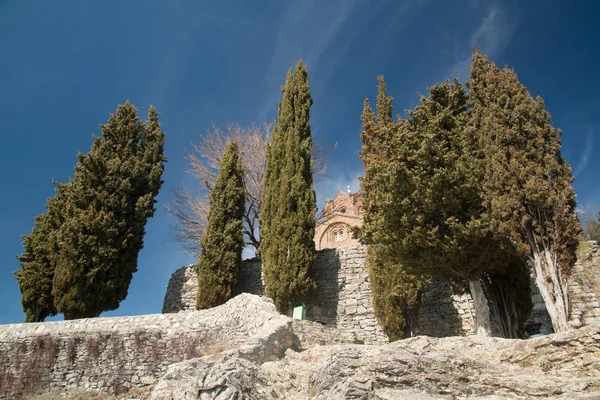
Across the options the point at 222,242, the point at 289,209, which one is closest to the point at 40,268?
the point at 222,242

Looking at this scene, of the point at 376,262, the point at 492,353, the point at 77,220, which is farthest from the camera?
the point at 77,220

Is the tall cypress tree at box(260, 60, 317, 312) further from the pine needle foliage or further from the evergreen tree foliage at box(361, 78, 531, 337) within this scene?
the pine needle foliage

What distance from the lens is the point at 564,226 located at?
8.38m

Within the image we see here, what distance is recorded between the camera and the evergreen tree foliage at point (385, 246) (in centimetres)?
1016

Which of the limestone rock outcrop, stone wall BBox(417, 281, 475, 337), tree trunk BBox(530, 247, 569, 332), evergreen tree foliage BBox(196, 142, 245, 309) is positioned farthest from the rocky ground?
evergreen tree foliage BBox(196, 142, 245, 309)

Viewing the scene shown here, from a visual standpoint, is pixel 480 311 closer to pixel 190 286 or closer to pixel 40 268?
pixel 190 286

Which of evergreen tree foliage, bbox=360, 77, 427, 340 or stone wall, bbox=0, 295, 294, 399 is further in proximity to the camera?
evergreen tree foliage, bbox=360, 77, 427, 340

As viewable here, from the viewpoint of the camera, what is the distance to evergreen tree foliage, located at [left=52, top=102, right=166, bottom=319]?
13.9 m

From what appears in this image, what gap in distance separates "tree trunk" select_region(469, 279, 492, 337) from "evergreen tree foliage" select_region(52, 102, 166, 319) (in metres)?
12.0

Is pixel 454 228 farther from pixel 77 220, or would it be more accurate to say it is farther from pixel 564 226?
pixel 77 220

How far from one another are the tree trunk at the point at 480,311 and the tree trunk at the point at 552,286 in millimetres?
1530

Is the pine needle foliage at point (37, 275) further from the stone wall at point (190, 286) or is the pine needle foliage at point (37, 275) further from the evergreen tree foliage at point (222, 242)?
the evergreen tree foliage at point (222, 242)

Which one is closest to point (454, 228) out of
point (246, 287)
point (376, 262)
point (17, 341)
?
point (376, 262)

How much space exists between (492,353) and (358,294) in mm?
9623
